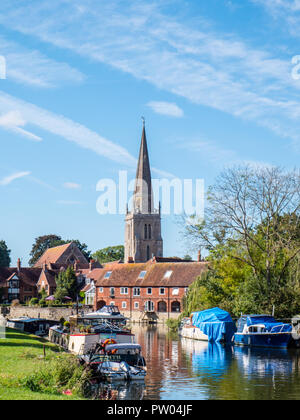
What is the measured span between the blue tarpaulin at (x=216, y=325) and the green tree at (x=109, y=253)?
12250 centimetres

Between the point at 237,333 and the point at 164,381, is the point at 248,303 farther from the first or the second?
the point at 164,381

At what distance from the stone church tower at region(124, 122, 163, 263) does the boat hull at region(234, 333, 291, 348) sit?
96.3 metres

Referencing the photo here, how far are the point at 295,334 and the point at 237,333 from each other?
16.3 feet

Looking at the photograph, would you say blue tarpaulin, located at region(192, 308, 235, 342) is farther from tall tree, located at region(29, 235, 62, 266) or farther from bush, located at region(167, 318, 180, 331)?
tall tree, located at region(29, 235, 62, 266)

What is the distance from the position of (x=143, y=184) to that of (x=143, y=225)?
1110 cm

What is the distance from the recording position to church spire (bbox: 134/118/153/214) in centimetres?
14575

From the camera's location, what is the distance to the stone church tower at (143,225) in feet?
470

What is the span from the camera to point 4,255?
14638cm

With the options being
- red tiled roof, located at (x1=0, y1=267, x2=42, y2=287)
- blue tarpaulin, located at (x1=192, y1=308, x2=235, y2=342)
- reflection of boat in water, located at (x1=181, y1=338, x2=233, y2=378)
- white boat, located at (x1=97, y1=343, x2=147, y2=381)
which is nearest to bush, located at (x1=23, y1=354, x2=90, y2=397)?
white boat, located at (x1=97, y1=343, x2=147, y2=381)

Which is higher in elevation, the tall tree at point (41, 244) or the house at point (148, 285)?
the tall tree at point (41, 244)

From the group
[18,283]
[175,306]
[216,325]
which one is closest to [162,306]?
[175,306]

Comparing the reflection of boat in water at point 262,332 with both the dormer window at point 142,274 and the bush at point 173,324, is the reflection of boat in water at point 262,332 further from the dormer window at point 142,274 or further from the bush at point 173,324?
the dormer window at point 142,274

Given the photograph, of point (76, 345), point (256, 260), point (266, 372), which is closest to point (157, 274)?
point (256, 260)

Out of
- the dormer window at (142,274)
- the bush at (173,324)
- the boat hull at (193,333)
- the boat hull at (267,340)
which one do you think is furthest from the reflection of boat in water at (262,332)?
the dormer window at (142,274)
